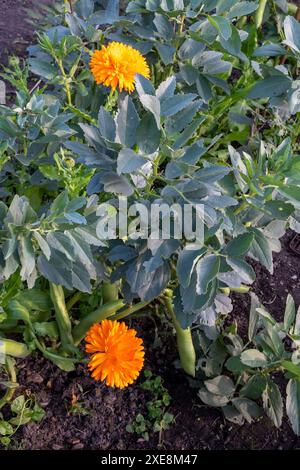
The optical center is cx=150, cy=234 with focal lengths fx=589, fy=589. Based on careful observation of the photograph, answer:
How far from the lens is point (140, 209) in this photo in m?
1.07

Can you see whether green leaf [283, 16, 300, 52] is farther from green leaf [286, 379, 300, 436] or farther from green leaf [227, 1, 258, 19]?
green leaf [286, 379, 300, 436]

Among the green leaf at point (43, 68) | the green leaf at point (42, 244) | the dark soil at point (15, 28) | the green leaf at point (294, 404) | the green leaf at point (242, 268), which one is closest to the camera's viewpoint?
the green leaf at point (42, 244)

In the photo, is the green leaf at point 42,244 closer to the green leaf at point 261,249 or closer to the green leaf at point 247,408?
the green leaf at point 261,249

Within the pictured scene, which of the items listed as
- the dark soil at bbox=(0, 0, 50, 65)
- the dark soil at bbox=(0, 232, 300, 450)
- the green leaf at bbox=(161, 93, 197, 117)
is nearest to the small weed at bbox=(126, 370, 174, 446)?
the dark soil at bbox=(0, 232, 300, 450)

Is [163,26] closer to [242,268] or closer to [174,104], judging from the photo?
[174,104]

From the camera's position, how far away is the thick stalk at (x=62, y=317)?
132 cm

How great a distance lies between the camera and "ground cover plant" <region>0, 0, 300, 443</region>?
1070 mm

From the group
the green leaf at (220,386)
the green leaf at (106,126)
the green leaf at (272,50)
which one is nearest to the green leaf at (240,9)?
the green leaf at (272,50)

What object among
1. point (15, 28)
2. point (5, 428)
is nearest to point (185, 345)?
point (5, 428)

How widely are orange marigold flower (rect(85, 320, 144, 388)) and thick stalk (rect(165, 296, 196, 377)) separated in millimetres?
173

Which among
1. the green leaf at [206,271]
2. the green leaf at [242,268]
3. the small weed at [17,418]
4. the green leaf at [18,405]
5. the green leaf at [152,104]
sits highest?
the green leaf at [152,104]

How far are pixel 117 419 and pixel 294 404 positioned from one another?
41 centimetres

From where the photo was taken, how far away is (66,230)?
3.51 ft

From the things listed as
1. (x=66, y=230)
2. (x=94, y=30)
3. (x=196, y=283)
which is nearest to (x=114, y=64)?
(x=94, y=30)
